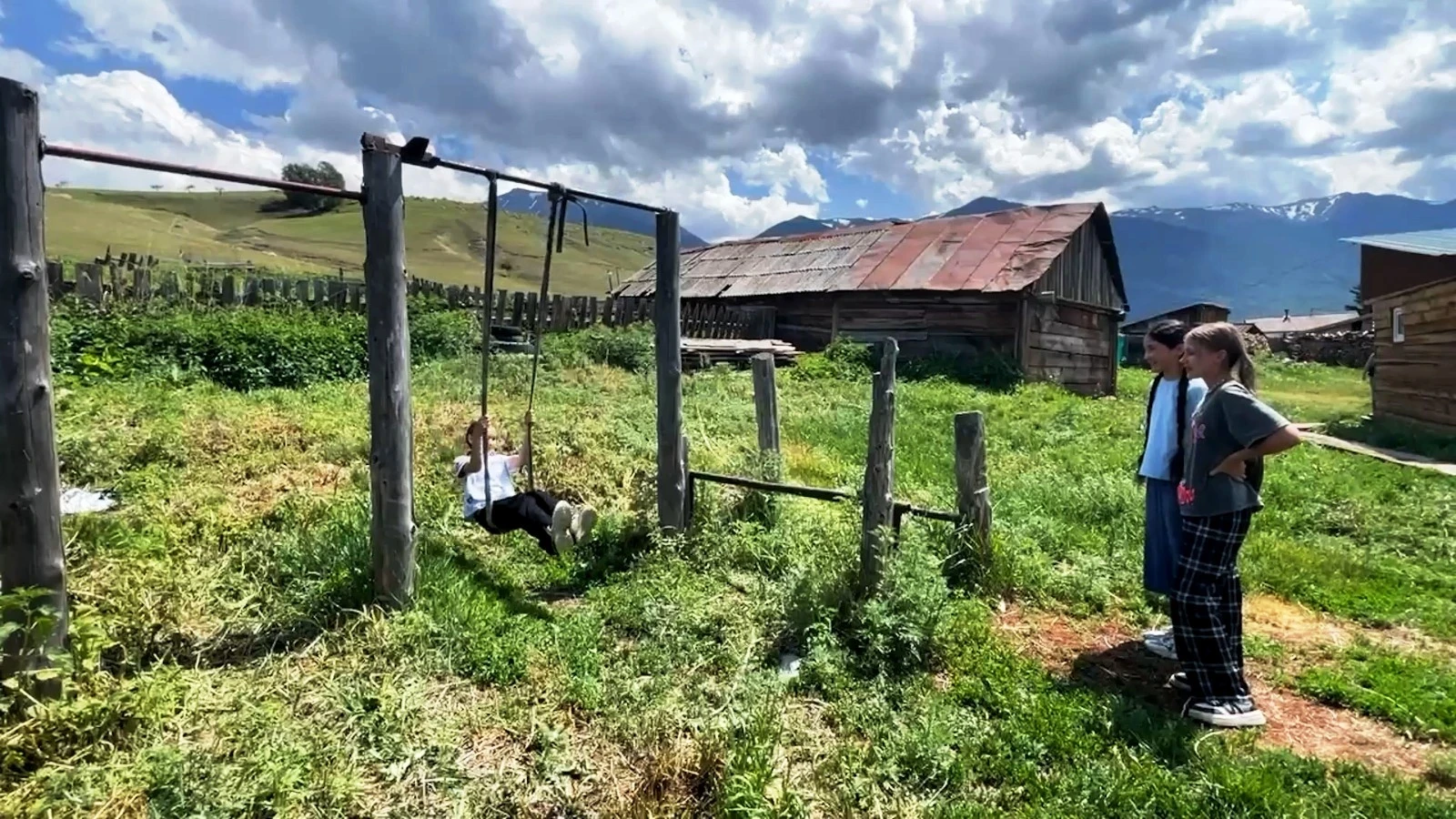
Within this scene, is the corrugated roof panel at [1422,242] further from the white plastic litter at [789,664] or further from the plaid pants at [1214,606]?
the white plastic litter at [789,664]

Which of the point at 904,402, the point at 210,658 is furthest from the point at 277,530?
the point at 904,402

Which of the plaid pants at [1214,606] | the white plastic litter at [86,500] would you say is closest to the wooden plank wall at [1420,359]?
the plaid pants at [1214,606]

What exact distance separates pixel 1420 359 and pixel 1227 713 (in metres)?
15.7

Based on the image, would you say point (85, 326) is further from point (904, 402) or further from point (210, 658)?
point (904, 402)

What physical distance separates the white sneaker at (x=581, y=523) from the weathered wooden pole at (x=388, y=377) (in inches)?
39.4

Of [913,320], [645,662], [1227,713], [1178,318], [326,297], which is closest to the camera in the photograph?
[1227,713]

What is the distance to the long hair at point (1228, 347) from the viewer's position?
151 inches

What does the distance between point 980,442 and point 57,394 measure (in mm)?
9346

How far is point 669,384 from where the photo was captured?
5.89m

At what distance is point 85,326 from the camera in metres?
10.9

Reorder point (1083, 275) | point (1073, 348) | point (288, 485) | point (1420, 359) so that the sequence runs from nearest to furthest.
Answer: point (288, 485) < point (1420, 359) < point (1073, 348) < point (1083, 275)

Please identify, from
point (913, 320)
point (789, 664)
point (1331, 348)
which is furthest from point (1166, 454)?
point (1331, 348)

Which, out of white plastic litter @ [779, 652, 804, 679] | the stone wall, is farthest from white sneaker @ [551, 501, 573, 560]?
the stone wall

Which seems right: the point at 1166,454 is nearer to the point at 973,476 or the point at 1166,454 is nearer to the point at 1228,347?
the point at 1228,347
